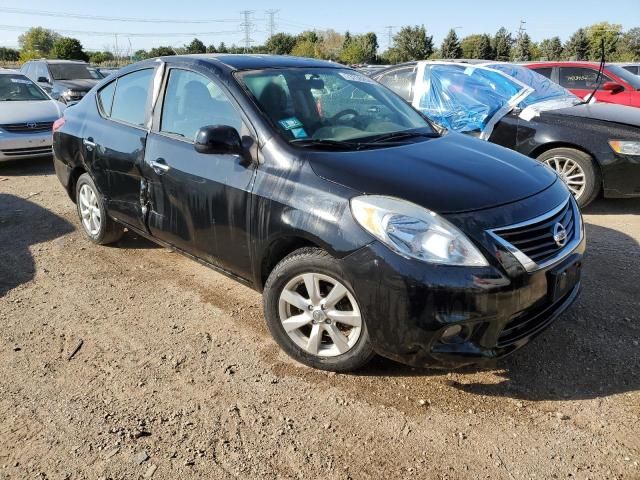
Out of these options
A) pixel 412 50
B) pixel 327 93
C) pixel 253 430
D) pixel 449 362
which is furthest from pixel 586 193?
pixel 412 50

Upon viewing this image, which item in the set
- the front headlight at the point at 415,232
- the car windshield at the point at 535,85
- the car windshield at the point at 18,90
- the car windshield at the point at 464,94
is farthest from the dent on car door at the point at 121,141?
the car windshield at the point at 18,90

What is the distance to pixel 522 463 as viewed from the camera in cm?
223

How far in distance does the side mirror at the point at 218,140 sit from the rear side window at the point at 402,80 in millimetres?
4332

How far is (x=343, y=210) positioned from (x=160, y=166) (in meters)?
1.55

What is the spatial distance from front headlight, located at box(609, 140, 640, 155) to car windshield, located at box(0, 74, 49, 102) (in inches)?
350

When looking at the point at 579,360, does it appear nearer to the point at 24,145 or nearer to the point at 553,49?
the point at 24,145

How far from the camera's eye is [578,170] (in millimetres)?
5457

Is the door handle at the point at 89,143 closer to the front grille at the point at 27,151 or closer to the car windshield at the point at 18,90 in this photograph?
the front grille at the point at 27,151

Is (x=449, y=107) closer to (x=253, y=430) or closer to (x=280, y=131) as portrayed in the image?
(x=280, y=131)

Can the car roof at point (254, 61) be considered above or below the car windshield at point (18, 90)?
above

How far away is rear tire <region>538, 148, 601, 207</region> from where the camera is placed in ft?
17.6

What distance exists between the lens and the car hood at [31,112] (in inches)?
312

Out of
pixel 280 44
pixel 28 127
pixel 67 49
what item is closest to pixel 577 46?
pixel 280 44

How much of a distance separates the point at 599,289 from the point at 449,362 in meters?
1.97
